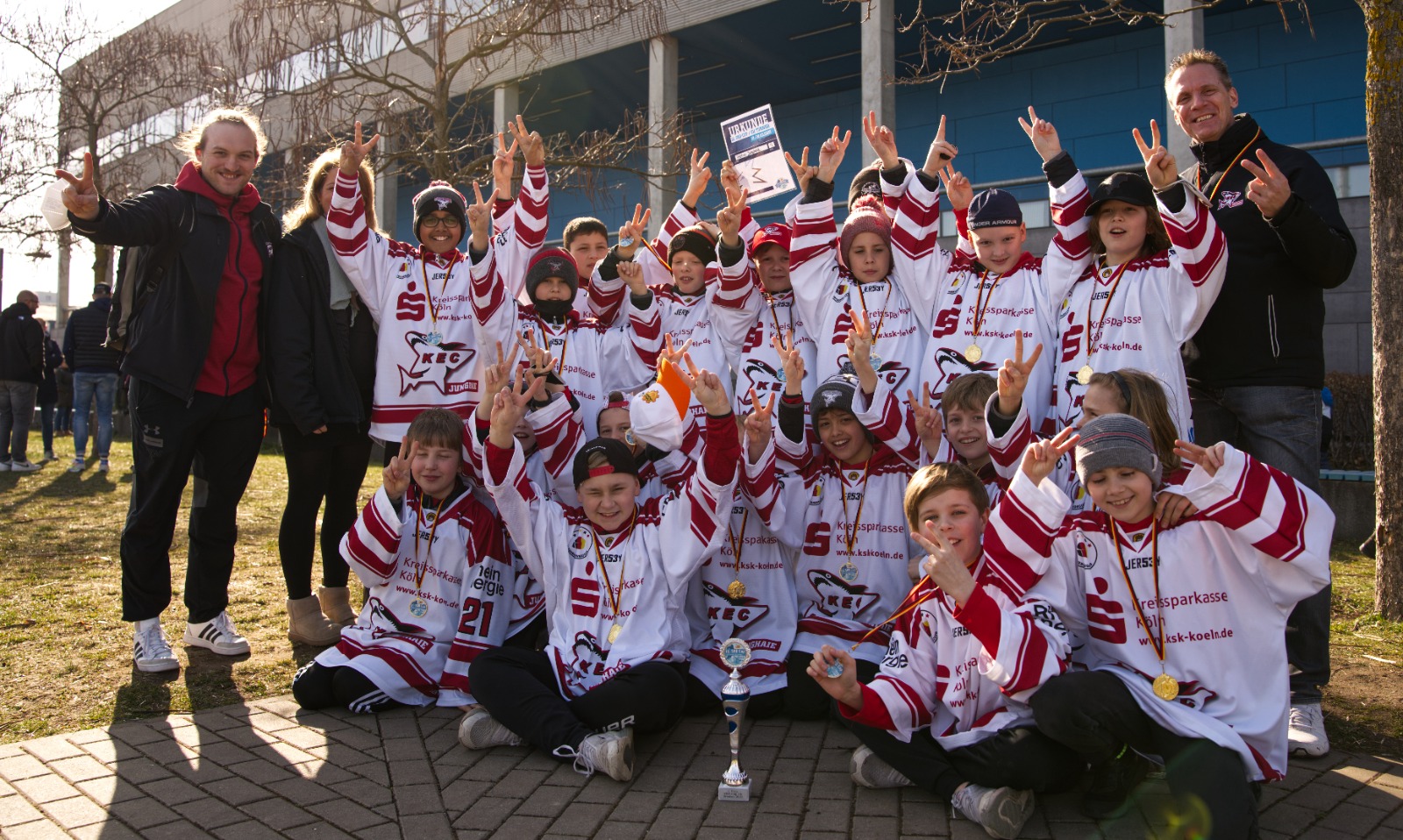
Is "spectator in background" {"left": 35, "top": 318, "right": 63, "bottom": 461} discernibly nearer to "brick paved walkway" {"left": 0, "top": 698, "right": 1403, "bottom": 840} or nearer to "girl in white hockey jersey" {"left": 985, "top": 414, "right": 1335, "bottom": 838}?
"brick paved walkway" {"left": 0, "top": 698, "right": 1403, "bottom": 840}

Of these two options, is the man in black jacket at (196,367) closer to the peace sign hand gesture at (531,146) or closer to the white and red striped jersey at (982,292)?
the peace sign hand gesture at (531,146)

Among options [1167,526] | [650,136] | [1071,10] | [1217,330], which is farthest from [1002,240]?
[1071,10]

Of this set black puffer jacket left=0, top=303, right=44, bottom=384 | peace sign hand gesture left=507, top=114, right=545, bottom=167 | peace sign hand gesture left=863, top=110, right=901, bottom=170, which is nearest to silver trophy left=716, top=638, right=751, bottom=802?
peace sign hand gesture left=863, top=110, right=901, bottom=170

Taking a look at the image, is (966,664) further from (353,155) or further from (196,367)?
(353,155)

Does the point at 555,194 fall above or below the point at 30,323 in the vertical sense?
above

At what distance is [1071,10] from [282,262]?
42.9ft

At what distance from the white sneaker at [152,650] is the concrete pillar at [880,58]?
36.8 ft

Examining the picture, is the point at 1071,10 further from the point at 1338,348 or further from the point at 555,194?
the point at 555,194

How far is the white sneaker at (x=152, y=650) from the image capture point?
15.8 ft

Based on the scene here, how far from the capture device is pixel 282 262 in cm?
513

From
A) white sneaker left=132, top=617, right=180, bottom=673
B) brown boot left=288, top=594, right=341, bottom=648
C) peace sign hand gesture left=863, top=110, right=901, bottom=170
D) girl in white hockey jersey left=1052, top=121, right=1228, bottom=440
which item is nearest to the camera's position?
girl in white hockey jersey left=1052, top=121, right=1228, bottom=440

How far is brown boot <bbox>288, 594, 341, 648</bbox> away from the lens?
541 centimetres

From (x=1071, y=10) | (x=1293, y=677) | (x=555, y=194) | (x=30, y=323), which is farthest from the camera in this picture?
(x=555, y=194)

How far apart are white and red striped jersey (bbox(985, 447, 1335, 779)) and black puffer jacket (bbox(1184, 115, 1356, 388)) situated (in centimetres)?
118
